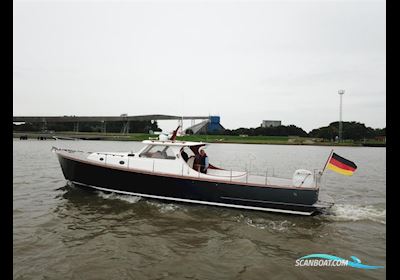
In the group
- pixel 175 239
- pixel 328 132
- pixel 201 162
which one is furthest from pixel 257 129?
pixel 175 239

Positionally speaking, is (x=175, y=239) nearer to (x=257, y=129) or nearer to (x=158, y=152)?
(x=158, y=152)

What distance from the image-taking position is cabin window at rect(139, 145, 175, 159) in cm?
1209

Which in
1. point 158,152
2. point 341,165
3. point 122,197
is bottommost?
point 122,197

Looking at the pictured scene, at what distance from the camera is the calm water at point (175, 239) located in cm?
658

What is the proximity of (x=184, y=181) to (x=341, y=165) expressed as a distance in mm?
5689

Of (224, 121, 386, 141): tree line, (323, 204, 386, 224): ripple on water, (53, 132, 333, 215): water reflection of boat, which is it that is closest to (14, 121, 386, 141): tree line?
(224, 121, 386, 141): tree line

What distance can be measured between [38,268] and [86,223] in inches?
115

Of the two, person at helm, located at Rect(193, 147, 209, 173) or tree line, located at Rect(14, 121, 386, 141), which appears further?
tree line, located at Rect(14, 121, 386, 141)

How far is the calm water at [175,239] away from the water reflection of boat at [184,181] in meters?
0.36

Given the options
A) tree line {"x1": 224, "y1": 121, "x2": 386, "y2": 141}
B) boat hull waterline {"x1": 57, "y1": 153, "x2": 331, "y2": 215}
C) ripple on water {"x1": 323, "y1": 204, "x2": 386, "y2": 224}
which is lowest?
ripple on water {"x1": 323, "y1": 204, "x2": 386, "y2": 224}

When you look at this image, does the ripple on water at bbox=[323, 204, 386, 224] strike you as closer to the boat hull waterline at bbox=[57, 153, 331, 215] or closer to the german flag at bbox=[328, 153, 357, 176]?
the boat hull waterline at bbox=[57, 153, 331, 215]

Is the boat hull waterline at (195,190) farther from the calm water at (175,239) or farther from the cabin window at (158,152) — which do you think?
the cabin window at (158,152)

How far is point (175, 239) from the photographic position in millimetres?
8297
